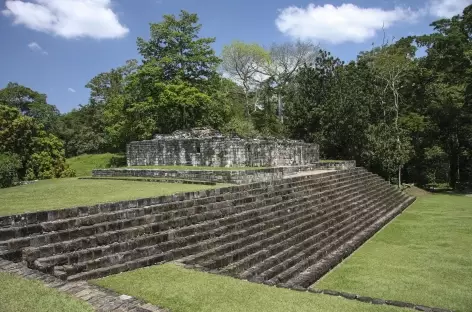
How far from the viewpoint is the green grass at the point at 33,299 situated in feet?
10.6

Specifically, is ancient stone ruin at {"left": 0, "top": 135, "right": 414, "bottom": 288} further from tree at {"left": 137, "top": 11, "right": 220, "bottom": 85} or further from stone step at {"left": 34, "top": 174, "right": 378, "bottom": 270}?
tree at {"left": 137, "top": 11, "right": 220, "bottom": 85}

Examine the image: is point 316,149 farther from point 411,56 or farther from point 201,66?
point 411,56

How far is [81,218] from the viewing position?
5.31m

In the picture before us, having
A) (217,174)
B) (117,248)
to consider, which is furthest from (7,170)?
(117,248)

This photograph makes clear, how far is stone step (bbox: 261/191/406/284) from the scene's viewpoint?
6345 millimetres

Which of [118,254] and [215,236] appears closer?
[118,254]

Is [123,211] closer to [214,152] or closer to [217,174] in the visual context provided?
[217,174]

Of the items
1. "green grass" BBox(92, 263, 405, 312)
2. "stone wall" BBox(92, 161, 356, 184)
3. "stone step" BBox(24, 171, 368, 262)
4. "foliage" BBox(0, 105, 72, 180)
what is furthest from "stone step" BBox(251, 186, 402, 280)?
"foliage" BBox(0, 105, 72, 180)

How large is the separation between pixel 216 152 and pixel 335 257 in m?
7.29

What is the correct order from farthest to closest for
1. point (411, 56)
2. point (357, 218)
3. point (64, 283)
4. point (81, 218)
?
point (411, 56), point (357, 218), point (81, 218), point (64, 283)

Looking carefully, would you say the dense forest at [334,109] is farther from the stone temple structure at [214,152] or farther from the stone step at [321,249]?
the stone step at [321,249]

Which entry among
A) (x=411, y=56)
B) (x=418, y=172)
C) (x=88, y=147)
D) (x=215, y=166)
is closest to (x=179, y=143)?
(x=215, y=166)

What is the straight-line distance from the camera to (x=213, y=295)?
13.2ft

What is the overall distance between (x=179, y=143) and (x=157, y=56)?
1039cm
